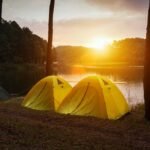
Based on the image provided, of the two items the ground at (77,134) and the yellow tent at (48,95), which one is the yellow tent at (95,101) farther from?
the yellow tent at (48,95)

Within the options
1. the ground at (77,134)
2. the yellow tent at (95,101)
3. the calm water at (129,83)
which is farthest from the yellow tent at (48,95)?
the calm water at (129,83)

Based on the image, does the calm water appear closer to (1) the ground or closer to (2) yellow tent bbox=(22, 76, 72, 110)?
(2) yellow tent bbox=(22, 76, 72, 110)

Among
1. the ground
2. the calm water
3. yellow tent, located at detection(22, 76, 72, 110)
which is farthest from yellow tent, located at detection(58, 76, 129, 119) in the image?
the calm water

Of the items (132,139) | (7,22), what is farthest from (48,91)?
(7,22)

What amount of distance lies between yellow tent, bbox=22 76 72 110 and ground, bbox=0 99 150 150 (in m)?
2.60

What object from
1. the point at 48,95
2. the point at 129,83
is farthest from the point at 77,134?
the point at 129,83

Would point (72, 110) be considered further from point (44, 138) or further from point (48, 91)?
point (44, 138)

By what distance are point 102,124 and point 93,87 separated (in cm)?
255

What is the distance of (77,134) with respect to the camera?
9.95 m

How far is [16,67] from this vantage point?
261 feet

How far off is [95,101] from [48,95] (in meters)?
2.79

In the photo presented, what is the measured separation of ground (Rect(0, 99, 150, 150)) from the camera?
28.3ft

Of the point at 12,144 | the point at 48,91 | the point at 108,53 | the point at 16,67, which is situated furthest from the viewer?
the point at 108,53

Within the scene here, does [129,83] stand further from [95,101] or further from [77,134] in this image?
[77,134]
